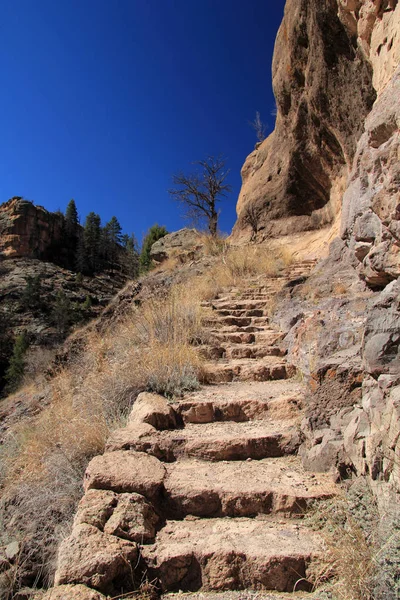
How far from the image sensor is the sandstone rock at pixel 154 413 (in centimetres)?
265

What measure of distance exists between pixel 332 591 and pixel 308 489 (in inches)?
22.0

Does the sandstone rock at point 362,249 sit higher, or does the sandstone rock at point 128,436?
the sandstone rock at point 362,249

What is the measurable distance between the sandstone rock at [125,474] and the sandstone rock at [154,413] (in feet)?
1.53

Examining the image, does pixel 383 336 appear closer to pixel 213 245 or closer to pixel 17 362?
pixel 213 245

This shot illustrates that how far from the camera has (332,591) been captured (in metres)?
1.36

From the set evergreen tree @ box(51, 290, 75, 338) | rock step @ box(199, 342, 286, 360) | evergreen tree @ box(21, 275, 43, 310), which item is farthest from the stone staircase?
evergreen tree @ box(21, 275, 43, 310)

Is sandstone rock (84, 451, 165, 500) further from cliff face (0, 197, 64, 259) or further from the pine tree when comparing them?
cliff face (0, 197, 64, 259)

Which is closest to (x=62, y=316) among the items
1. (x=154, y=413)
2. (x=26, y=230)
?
(x=26, y=230)

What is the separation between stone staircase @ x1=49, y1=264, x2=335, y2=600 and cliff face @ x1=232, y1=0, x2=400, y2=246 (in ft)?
13.6

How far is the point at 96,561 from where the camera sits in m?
1.42

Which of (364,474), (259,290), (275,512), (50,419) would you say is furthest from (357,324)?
(259,290)

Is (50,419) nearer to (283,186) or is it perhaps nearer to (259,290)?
(259,290)

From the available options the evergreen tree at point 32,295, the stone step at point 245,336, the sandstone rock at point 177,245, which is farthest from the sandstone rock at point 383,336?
the evergreen tree at point 32,295

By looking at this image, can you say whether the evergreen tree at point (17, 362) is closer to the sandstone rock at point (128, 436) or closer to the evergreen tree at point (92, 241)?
the evergreen tree at point (92, 241)
